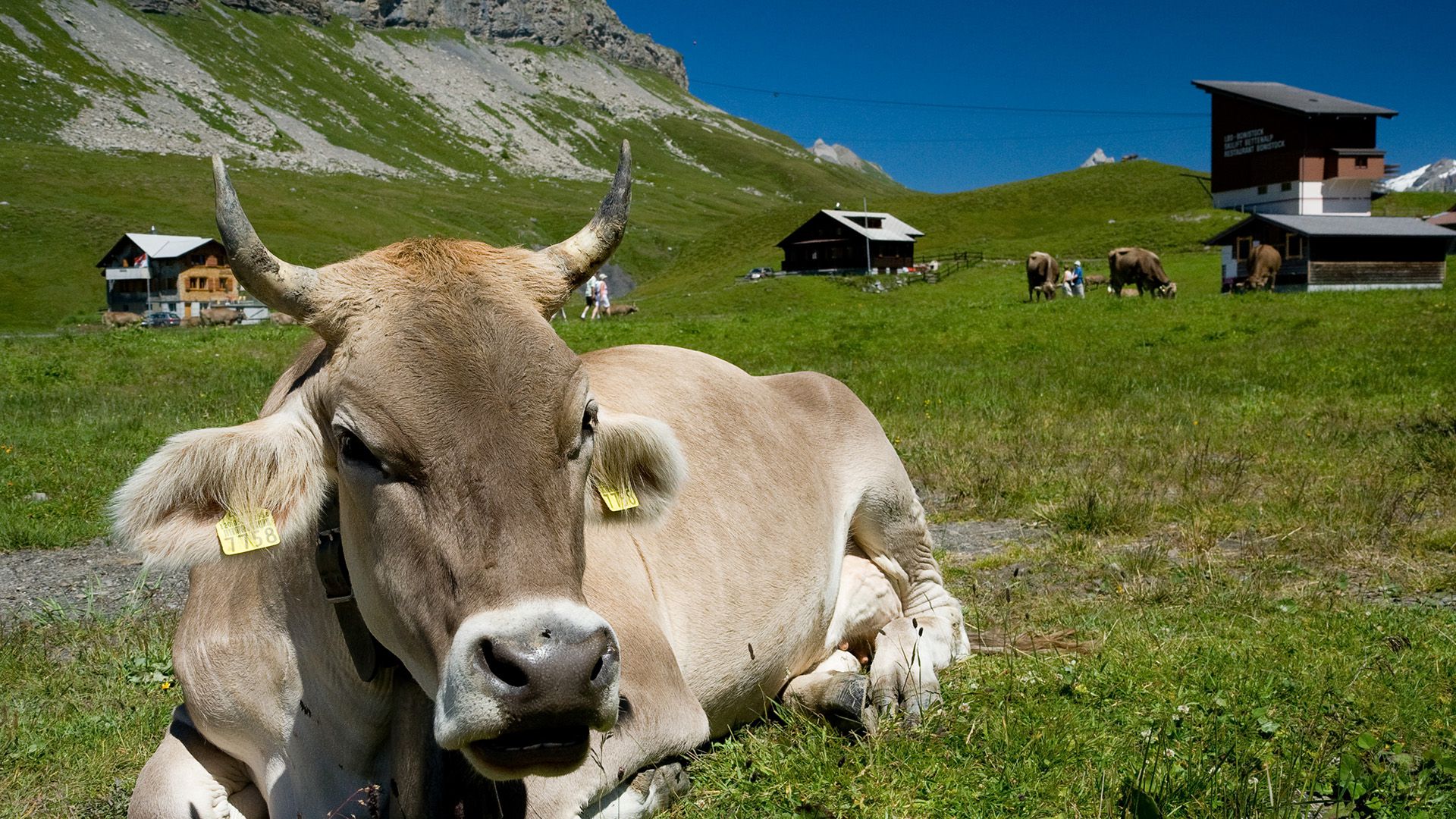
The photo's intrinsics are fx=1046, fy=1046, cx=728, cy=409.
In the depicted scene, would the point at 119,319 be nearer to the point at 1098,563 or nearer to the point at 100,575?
the point at 100,575

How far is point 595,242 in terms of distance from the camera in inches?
146

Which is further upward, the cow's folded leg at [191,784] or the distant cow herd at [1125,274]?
the distant cow herd at [1125,274]

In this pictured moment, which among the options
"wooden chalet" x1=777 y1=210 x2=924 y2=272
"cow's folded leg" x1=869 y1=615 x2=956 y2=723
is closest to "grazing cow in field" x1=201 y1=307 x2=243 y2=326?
"wooden chalet" x1=777 y1=210 x2=924 y2=272

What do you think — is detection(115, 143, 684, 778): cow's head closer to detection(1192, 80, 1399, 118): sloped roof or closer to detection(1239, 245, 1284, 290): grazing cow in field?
detection(1239, 245, 1284, 290): grazing cow in field

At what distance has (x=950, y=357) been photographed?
69.9 feet

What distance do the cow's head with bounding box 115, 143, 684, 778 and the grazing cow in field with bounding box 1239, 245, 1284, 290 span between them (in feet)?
150

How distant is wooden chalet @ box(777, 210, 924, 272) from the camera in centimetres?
8269

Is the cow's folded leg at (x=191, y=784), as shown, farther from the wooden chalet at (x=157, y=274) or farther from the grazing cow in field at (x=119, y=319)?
the wooden chalet at (x=157, y=274)

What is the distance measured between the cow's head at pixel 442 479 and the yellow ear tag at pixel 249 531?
0.04m

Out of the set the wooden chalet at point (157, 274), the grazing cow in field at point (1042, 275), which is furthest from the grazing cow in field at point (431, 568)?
the wooden chalet at point (157, 274)

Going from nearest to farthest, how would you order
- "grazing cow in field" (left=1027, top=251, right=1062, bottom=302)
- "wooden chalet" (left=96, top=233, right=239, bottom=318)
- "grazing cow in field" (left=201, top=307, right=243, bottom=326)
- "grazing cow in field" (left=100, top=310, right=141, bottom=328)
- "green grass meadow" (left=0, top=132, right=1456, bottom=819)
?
"green grass meadow" (left=0, top=132, right=1456, bottom=819), "grazing cow in field" (left=1027, top=251, right=1062, bottom=302), "grazing cow in field" (left=201, top=307, right=243, bottom=326), "grazing cow in field" (left=100, top=310, right=141, bottom=328), "wooden chalet" (left=96, top=233, right=239, bottom=318)

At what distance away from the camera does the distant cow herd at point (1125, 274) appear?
144ft

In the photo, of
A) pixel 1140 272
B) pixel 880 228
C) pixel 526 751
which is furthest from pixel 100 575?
pixel 880 228

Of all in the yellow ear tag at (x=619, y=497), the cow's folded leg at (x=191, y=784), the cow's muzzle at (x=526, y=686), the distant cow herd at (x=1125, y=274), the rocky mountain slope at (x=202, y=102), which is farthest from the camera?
the rocky mountain slope at (x=202, y=102)
